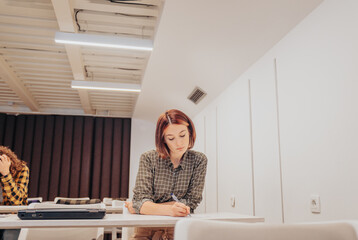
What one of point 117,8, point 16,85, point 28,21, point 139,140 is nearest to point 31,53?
point 28,21

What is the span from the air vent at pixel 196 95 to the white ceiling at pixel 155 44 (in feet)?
0.25

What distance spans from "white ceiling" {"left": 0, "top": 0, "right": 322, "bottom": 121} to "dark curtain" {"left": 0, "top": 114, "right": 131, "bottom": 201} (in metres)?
1.02

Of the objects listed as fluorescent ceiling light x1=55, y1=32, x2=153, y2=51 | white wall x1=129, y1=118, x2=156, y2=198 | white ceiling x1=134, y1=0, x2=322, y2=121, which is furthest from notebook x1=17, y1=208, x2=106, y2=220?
white wall x1=129, y1=118, x2=156, y2=198

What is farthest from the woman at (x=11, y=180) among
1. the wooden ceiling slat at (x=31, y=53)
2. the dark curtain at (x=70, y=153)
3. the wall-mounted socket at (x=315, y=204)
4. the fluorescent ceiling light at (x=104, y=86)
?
the dark curtain at (x=70, y=153)

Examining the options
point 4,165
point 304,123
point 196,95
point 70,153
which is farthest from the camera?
point 70,153

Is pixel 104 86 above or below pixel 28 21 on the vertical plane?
below

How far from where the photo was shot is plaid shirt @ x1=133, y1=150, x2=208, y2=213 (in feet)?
5.84

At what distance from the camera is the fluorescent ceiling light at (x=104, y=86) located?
17.6ft

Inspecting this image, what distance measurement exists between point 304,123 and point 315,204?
1.93ft

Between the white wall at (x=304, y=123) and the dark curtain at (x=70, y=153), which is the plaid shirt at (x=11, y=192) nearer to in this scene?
the white wall at (x=304, y=123)

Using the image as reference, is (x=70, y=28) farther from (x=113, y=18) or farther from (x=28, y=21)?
(x=28, y=21)

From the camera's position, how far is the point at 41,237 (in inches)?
82.0

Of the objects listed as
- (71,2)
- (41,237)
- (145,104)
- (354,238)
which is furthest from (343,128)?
(145,104)

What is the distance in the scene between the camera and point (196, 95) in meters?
4.97
